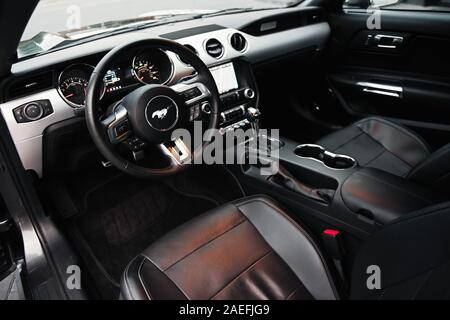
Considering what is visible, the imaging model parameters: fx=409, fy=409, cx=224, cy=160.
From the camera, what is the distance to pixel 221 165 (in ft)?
5.95

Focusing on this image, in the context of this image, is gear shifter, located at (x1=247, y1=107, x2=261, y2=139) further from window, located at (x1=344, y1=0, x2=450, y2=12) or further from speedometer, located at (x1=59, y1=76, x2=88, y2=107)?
window, located at (x1=344, y1=0, x2=450, y2=12)

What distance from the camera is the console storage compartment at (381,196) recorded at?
121 centimetres

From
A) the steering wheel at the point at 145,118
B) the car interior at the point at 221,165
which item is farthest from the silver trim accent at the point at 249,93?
the steering wheel at the point at 145,118

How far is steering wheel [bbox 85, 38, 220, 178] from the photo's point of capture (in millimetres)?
1222

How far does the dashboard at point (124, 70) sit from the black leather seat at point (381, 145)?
0.51 meters

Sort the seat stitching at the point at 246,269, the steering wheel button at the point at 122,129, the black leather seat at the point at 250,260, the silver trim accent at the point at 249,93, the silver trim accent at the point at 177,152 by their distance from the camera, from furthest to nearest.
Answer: the silver trim accent at the point at 249,93
the silver trim accent at the point at 177,152
the steering wheel button at the point at 122,129
the seat stitching at the point at 246,269
the black leather seat at the point at 250,260

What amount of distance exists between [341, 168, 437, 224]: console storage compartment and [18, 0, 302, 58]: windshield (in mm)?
1168

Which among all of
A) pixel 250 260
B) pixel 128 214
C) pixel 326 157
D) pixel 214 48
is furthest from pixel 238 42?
pixel 250 260

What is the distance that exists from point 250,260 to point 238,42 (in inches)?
44.9

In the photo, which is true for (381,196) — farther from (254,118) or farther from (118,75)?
A: (118,75)

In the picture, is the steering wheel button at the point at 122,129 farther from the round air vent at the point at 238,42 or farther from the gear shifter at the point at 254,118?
the round air vent at the point at 238,42

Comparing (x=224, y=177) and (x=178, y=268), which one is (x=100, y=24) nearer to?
(x=224, y=177)

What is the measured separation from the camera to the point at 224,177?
1.87m
